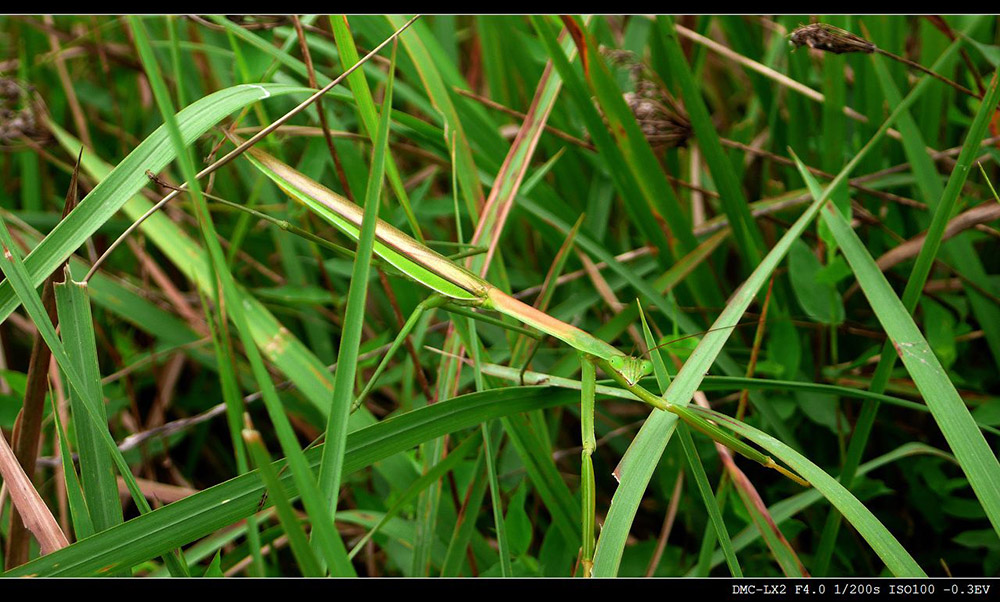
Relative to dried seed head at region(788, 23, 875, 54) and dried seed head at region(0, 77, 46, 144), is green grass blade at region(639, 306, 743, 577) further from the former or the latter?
dried seed head at region(0, 77, 46, 144)

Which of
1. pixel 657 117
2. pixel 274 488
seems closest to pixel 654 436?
pixel 274 488

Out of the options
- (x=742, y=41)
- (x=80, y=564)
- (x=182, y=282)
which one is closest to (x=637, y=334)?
(x=742, y=41)

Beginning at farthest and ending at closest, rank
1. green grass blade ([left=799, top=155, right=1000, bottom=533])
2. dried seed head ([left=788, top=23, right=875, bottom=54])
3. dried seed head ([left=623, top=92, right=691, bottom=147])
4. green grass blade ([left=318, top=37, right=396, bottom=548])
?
dried seed head ([left=623, top=92, right=691, bottom=147]), dried seed head ([left=788, top=23, right=875, bottom=54]), green grass blade ([left=799, top=155, right=1000, bottom=533]), green grass blade ([left=318, top=37, right=396, bottom=548])

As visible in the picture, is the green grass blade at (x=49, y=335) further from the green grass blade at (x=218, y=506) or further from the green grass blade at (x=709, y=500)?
the green grass blade at (x=709, y=500)

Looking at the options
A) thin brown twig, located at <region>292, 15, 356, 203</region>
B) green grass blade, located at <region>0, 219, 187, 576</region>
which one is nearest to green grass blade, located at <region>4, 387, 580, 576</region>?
green grass blade, located at <region>0, 219, 187, 576</region>

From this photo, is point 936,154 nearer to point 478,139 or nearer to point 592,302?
point 592,302

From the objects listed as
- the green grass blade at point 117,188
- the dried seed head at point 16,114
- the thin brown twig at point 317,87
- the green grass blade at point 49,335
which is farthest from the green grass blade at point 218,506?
the dried seed head at point 16,114

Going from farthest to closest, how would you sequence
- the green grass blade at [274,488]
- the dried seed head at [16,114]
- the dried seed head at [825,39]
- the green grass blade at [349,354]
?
the dried seed head at [16,114] < the dried seed head at [825,39] < the green grass blade at [349,354] < the green grass blade at [274,488]

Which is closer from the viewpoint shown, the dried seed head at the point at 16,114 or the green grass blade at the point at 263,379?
the green grass blade at the point at 263,379

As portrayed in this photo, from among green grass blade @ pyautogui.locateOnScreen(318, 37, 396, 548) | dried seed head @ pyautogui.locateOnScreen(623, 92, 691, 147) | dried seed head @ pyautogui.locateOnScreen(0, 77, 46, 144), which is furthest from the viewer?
dried seed head @ pyautogui.locateOnScreen(0, 77, 46, 144)

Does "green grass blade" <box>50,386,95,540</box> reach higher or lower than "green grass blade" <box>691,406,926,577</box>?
higher
